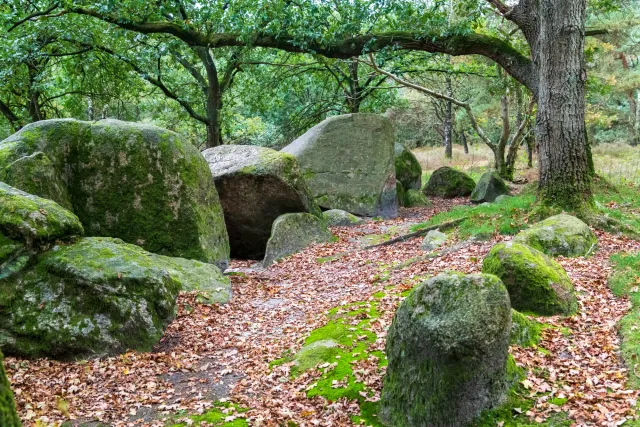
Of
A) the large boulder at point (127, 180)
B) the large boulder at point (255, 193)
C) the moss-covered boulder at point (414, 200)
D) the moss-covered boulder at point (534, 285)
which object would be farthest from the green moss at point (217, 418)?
the moss-covered boulder at point (414, 200)

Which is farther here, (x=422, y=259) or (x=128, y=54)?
(x=128, y=54)

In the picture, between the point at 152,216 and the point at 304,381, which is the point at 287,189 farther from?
the point at 304,381

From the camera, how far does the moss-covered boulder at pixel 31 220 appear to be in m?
6.98

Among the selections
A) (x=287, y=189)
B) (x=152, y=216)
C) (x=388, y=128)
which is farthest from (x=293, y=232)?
(x=388, y=128)

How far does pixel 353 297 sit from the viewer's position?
9.05 metres

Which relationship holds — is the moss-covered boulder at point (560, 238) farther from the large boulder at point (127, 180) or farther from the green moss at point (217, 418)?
the large boulder at point (127, 180)

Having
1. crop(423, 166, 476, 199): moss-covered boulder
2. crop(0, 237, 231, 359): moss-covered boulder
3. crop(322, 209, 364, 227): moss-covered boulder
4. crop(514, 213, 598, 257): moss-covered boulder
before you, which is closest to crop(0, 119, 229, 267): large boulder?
crop(0, 237, 231, 359): moss-covered boulder

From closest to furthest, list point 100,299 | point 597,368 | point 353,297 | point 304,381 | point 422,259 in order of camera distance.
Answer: point 597,368, point 304,381, point 100,299, point 353,297, point 422,259

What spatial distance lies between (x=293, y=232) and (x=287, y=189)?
1.16 meters

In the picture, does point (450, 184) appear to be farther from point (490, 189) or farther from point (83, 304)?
point (83, 304)

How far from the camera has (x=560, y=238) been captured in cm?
918

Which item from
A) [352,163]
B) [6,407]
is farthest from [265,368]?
[352,163]

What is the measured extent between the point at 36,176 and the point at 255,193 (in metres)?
5.72

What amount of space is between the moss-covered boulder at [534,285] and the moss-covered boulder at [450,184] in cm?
1479
